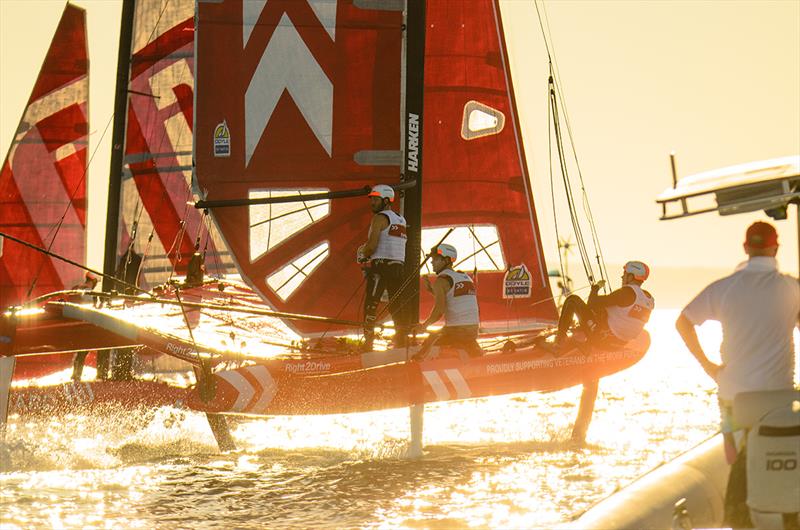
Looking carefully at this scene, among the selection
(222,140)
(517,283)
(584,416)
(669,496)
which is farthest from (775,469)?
(517,283)

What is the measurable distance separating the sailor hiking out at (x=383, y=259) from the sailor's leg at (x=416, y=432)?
0.78 metres

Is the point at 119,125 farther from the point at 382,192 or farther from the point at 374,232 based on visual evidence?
the point at 374,232

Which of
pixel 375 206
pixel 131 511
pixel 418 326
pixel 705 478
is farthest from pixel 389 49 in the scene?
pixel 705 478

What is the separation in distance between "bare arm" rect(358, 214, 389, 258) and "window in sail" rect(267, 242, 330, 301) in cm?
106

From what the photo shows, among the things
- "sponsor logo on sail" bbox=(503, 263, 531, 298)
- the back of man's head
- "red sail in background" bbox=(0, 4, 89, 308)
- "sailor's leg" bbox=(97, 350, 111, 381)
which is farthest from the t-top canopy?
"red sail in background" bbox=(0, 4, 89, 308)

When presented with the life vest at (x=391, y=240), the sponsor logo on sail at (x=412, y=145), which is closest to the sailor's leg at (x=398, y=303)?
the life vest at (x=391, y=240)

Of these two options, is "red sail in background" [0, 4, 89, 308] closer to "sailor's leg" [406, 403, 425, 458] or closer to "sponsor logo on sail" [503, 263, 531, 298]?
"sponsor logo on sail" [503, 263, 531, 298]

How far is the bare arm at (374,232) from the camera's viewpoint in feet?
41.7

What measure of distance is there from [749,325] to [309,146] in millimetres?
8323

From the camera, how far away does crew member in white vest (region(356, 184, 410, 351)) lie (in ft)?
42.0

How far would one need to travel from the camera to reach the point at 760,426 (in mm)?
6012

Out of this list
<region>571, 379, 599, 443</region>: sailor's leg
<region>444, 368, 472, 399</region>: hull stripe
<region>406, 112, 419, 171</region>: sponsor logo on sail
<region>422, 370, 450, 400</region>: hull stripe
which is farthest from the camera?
<region>571, 379, 599, 443</region>: sailor's leg

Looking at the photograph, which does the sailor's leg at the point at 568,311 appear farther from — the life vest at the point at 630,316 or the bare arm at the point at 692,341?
the bare arm at the point at 692,341

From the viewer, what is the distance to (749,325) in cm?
621
